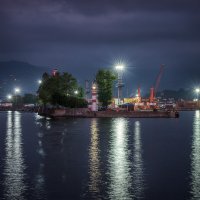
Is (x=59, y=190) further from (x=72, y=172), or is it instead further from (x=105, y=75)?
(x=105, y=75)

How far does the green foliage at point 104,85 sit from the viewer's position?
19588 centimetres

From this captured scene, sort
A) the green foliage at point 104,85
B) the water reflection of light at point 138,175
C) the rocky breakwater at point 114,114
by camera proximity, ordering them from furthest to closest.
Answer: the green foliage at point 104,85, the rocky breakwater at point 114,114, the water reflection of light at point 138,175

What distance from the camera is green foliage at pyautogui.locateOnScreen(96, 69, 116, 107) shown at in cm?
19588

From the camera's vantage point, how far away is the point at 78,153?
56.1m

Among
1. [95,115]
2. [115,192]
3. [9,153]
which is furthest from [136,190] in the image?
[95,115]

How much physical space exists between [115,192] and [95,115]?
A: 146125 mm

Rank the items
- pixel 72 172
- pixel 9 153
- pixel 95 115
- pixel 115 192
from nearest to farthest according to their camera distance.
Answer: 1. pixel 115 192
2. pixel 72 172
3. pixel 9 153
4. pixel 95 115

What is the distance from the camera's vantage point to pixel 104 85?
195750 mm

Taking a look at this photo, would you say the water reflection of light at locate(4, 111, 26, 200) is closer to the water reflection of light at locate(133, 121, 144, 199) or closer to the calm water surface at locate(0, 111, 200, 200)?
the calm water surface at locate(0, 111, 200, 200)

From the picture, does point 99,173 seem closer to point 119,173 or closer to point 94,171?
point 94,171

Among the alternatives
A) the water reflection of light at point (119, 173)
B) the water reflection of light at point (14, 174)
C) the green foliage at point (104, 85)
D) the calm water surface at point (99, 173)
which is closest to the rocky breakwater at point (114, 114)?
the green foliage at point (104, 85)

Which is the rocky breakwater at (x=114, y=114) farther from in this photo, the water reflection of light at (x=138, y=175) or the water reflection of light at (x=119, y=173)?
the water reflection of light at (x=138, y=175)

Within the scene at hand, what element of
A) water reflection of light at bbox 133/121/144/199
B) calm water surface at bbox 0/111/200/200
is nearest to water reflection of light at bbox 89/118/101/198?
calm water surface at bbox 0/111/200/200

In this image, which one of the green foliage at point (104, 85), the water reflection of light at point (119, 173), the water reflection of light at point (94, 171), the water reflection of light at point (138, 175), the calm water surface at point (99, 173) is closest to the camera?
the water reflection of light at point (119, 173)
